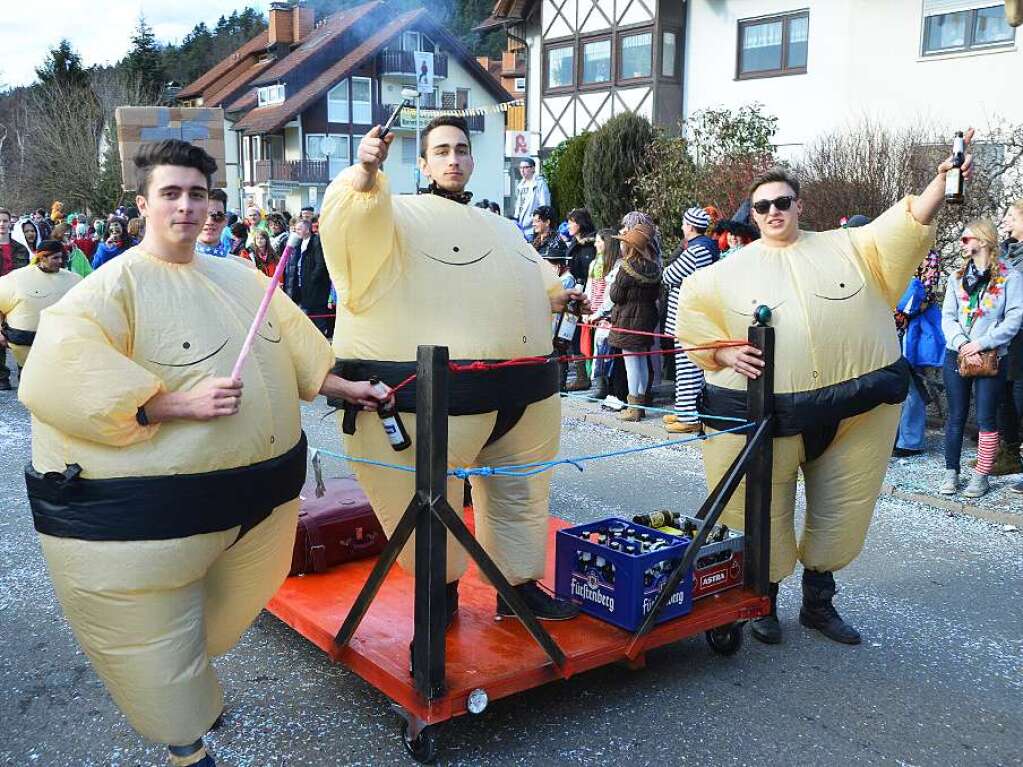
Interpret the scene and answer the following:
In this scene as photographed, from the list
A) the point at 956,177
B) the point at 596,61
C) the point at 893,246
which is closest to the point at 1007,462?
the point at 893,246

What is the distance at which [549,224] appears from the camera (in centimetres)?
1187

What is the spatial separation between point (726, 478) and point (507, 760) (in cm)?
144

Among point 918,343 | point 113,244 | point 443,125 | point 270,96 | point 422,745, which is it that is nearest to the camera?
point 422,745

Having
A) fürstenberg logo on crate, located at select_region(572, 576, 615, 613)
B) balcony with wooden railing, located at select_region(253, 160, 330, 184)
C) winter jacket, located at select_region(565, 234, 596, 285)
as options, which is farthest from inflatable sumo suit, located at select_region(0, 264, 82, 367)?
balcony with wooden railing, located at select_region(253, 160, 330, 184)

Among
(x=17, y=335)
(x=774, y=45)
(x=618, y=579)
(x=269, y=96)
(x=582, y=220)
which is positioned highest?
(x=269, y=96)

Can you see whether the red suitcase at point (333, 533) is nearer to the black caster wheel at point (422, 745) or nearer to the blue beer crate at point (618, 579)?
the blue beer crate at point (618, 579)

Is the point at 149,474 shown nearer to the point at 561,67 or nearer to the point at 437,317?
the point at 437,317

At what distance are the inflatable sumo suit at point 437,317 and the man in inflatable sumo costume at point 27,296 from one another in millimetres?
5971

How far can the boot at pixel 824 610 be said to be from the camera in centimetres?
446

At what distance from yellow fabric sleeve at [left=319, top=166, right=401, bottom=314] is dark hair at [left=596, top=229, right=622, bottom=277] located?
639 centimetres

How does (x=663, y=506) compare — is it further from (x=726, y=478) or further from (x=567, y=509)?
(x=726, y=478)

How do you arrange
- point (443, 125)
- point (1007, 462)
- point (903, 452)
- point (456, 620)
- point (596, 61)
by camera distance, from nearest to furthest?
1. point (443, 125)
2. point (456, 620)
3. point (1007, 462)
4. point (903, 452)
5. point (596, 61)

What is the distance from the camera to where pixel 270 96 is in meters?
40.1

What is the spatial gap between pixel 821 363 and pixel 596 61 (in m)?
19.0
